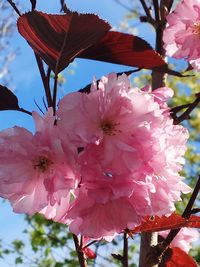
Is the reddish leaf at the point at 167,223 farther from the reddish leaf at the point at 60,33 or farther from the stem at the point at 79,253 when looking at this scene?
the reddish leaf at the point at 60,33

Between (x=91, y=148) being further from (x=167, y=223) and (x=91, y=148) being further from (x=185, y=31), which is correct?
(x=185, y=31)

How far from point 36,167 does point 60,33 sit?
0.22m

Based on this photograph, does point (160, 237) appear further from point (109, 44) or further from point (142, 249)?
point (109, 44)

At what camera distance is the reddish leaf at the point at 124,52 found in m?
0.81

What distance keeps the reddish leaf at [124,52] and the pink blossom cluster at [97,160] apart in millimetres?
127

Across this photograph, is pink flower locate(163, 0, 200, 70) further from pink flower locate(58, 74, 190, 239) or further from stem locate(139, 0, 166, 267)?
pink flower locate(58, 74, 190, 239)

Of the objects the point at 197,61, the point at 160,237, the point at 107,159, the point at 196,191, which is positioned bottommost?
the point at 160,237

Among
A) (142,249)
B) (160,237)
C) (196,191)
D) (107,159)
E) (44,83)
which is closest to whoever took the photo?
(107,159)

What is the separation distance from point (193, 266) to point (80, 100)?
0.50 m

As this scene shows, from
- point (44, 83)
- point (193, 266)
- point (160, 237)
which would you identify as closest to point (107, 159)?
point (44, 83)

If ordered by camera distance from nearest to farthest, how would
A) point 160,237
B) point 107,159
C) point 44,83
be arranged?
point 107,159 → point 44,83 → point 160,237

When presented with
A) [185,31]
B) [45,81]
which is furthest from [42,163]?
[185,31]

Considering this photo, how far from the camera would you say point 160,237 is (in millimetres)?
1254

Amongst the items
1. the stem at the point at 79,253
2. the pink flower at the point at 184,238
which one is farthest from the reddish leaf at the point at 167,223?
the pink flower at the point at 184,238
